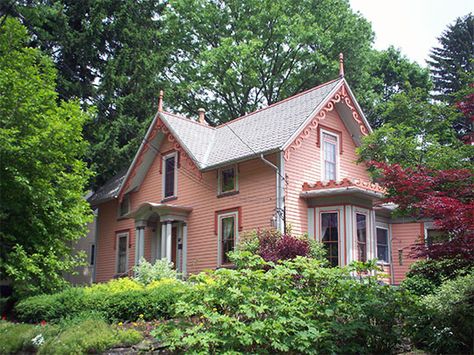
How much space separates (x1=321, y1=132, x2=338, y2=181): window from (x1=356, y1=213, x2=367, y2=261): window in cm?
213

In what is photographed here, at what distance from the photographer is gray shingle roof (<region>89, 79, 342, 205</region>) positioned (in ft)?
55.8

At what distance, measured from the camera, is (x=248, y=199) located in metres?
17.2

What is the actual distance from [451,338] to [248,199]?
10641 millimetres

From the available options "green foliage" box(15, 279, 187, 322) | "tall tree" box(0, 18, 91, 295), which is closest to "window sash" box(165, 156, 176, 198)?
"tall tree" box(0, 18, 91, 295)

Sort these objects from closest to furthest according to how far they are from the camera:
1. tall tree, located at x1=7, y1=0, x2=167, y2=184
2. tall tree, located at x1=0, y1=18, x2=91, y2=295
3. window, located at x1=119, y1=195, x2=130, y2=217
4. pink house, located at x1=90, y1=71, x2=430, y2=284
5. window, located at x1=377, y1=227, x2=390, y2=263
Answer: tall tree, located at x1=0, y1=18, x2=91, y2=295 → pink house, located at x1=90, y1=71, x2=430, y2=284 → window, located at x1=377, y1=227, x2=390, y2=263 → window, located at x1=119, y1=195, x2=130, y2=217 → tall tree, located at x1=7, y1=0, x2=167, y2=184

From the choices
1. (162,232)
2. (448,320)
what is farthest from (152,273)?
(448,320)

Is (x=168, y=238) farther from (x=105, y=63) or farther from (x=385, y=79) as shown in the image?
(x=385, y=79)

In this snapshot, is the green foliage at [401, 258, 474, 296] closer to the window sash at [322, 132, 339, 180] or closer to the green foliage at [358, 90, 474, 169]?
the green foliage at [358, 90, 474, 169]

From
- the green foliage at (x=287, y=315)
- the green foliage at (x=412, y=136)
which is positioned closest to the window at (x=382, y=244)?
the green foliage at (x=412, y=136)

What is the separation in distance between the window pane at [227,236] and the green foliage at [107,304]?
5.22 m

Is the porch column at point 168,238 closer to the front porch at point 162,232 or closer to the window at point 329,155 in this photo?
the front porch at point 162,232

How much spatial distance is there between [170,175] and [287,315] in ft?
45.9

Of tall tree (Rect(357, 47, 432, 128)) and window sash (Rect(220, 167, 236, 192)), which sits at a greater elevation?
tall tree (Rect(357, 47, 432, 128))

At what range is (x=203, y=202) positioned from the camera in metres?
18.9
